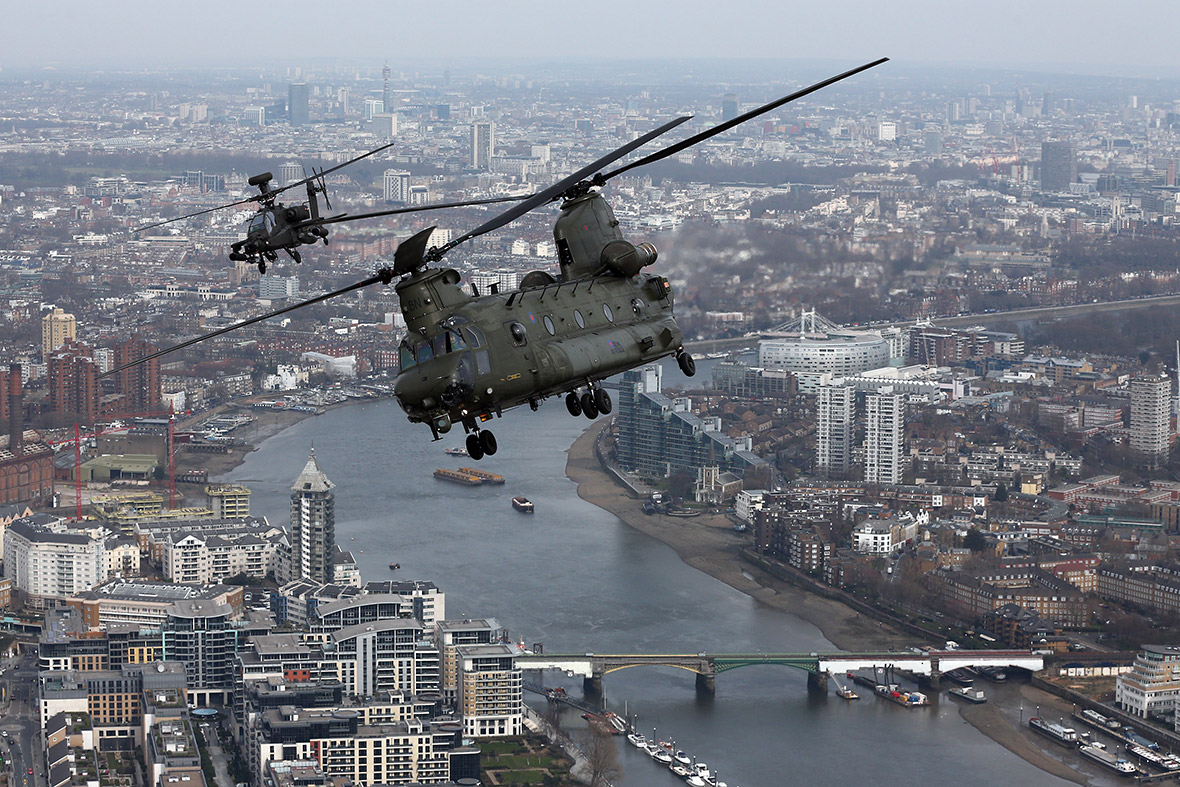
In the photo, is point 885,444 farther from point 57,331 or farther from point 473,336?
point 473,336

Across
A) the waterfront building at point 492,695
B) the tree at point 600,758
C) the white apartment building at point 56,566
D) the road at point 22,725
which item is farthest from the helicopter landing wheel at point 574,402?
the white apartment building at point 56,566

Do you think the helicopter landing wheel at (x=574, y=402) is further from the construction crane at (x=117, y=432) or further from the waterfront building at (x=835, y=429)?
the waterfront building at (x=835, y=429)

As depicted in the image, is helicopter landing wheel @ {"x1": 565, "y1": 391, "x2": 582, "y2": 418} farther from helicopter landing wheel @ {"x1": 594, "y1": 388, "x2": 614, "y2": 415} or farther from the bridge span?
the bridge span

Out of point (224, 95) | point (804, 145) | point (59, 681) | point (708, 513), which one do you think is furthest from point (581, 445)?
point (224, 95)

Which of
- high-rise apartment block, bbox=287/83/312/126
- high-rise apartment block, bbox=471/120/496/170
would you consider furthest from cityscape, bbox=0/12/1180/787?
high-rise apartment block, bbox=287/83/312/126

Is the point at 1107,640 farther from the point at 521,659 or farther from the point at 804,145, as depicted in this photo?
the point at 804,145
